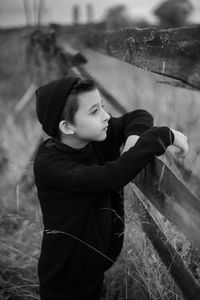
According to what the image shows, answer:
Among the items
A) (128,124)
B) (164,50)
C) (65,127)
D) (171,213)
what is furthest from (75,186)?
(164,50)

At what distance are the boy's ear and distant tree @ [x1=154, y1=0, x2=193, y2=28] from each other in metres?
8.84

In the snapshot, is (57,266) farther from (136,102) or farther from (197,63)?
(136,102)

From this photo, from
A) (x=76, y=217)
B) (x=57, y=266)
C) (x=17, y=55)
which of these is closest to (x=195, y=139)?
(x=76, y=217)

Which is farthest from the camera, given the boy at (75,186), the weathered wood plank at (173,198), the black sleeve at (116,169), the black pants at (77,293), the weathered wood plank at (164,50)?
the black pants at (77,293)

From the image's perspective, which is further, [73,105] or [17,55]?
[17,55]

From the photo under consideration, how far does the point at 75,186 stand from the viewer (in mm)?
1701

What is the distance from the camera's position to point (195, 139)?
2.29 meters

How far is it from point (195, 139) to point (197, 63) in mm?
1069

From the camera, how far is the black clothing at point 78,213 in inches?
66.7

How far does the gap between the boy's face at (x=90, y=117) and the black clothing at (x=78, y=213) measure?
110 millimetres

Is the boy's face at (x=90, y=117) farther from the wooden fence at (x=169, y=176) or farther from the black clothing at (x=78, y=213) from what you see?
the wooden fence at (x=169, y=176)

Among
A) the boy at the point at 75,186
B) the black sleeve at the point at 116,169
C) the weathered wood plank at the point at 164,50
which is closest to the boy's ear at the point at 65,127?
the boy at the point at 75,186

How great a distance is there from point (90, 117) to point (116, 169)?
0.30 meters

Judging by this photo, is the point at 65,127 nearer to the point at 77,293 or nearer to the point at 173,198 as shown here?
the point at 173,198
